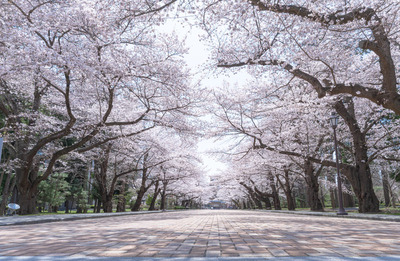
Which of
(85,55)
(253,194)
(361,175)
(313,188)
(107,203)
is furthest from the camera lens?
(253,194)

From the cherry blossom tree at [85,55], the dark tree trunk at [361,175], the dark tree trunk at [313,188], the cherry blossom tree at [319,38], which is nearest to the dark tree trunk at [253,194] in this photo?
the dark tree trunk at [313,188]

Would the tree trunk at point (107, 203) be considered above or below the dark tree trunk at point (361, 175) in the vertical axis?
below

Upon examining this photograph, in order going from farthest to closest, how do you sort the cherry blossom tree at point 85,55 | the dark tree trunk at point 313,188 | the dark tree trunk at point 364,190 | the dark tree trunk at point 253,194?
the dark tree trunk at point 253,194
the dark tree trunk at point 313,188
the dark tree trunk at point 364,190
the cherry blossom tree at point 85,55

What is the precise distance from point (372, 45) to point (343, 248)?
6.78 meters

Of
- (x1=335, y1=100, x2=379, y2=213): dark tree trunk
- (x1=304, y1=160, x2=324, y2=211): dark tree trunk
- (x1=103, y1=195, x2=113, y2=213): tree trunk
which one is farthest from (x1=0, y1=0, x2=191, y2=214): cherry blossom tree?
(x1=304, y1=160, x2=324, y2=211): dark tree trunk

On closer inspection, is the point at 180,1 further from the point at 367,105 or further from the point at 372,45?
the point at 367,105

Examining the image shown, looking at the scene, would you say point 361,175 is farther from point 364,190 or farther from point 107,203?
point 107,203

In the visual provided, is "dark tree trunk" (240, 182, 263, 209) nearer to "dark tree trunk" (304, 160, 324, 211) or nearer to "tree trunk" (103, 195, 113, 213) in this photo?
"dark tree trunk" (304, 160, 324, 211)

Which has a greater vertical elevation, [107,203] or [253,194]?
[253,194]

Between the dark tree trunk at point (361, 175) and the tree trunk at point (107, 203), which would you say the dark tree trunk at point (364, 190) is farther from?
the tree trunk at point (107, 203)

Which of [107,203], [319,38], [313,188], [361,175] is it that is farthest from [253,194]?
[319,38]

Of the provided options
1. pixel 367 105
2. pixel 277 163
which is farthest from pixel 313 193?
pixel 367 105

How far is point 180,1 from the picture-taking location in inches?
315

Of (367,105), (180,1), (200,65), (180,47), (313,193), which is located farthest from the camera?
(313,193)
